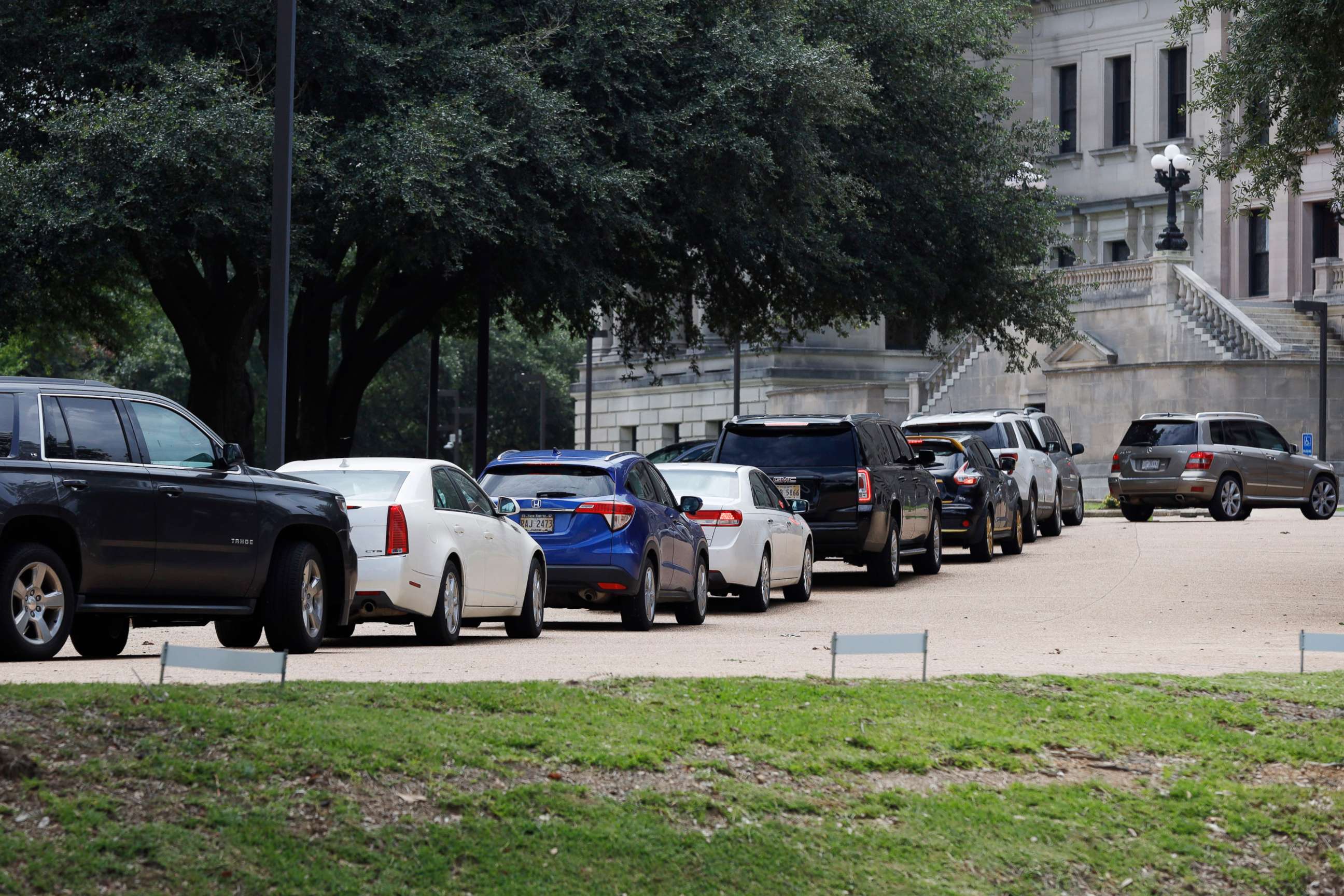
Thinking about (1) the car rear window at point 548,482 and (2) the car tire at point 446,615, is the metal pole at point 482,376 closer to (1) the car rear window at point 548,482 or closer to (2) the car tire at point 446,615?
(1) the car rear window at point 548,482

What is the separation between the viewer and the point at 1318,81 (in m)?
21.0

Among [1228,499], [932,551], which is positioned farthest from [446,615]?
[1228,499]

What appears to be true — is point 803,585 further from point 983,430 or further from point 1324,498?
point 1324,498

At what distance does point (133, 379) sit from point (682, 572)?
201 ft

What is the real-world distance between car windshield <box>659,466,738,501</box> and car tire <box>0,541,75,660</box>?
28.9ft

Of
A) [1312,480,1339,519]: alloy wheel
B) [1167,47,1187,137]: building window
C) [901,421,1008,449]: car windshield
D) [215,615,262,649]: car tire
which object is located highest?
[1167,47,1187,137]: building window

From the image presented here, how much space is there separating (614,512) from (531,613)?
4.34ft

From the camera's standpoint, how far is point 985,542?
28234 mm

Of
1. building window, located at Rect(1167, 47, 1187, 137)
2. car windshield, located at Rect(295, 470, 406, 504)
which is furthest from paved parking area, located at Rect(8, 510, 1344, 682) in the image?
building window, located at Rect(1167, 47, 1187, 137)

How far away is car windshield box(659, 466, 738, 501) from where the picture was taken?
20266mm

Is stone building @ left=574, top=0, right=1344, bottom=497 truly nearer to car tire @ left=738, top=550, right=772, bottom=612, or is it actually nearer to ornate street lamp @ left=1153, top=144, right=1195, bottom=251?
ornate street lamp @ left=1153, top=144, right=1195, bottom=251

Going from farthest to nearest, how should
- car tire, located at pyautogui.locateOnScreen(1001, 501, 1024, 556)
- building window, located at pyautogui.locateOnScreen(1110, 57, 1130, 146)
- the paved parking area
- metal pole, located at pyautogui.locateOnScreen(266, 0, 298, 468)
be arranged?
building window, located at pyautogui.locateOnScreen(1110, 57, 1130, 146)
car tire, located at pyautogui.locateOnScreen(1001, 501, 1024, 556)
metal pole, located at pyautogui.locateOnScreen(266, 0, 298, 468)
the paved parking area

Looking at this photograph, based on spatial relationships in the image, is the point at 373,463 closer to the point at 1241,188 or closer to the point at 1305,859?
the point at 1305,859

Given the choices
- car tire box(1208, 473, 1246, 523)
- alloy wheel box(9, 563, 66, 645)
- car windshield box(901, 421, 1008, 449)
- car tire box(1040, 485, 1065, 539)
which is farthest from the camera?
car tire box(1208, 473, 1246, 523)
